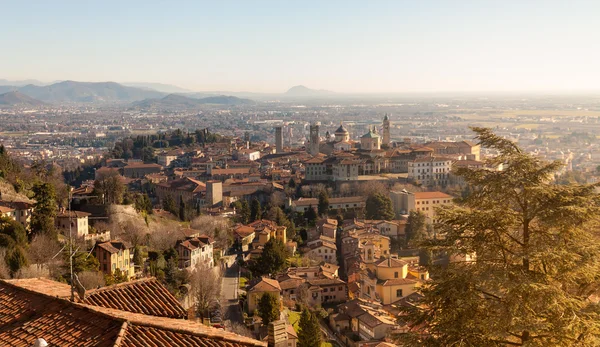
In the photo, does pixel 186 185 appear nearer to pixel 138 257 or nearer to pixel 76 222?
pixel 76 222

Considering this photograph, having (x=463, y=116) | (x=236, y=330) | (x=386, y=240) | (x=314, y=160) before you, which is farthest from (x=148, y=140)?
(x=463, y=116)

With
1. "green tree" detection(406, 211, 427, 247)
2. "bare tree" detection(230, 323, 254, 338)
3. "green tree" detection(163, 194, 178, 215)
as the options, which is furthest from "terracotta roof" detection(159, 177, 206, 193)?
"bare tree" detection(230, 323, 254, 338)

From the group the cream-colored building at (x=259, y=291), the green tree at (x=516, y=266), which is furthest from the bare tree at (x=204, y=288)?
the green tree at (x=516, y=266)

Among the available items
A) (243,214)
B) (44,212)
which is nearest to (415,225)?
(243,214)

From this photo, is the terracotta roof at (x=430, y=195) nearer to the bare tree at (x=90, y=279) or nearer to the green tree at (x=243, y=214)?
the green tree at (x=243, y=214)

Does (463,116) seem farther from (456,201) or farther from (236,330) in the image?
(456,201)

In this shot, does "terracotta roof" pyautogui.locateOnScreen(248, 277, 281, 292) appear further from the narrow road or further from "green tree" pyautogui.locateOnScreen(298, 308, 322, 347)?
"green tree" pyautogui.locateOnScreen(298, 308, 322, 347)

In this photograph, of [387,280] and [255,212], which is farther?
[255,212]
